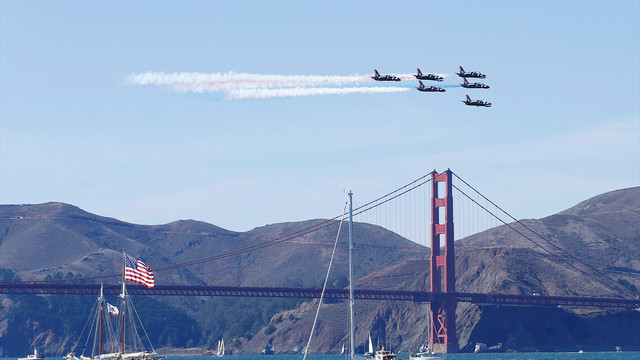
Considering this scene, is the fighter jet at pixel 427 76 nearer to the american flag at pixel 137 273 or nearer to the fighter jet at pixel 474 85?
the fighter jet at pixel 474 85

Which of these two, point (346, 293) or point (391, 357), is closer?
point (391, 357)

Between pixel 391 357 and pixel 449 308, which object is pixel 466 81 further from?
pixel 449 308

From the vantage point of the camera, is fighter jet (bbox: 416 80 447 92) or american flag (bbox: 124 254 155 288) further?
fighter jet (bbox: 416 80 447 92)

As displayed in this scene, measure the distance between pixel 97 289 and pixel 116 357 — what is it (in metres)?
92.6

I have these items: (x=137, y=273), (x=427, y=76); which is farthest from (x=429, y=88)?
(x=137, y=273)

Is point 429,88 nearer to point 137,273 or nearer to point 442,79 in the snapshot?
point 442,79

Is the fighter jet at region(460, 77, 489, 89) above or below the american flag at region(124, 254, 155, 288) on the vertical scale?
above

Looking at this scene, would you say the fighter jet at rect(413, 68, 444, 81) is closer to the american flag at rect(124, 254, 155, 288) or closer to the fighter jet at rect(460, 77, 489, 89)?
the fighter jet at rect(460, 77, 489, 89)

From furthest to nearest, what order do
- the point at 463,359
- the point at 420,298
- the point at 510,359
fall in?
the point at 420,298, the point at 510,359, the point at 463,359

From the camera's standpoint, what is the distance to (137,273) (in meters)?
86.9

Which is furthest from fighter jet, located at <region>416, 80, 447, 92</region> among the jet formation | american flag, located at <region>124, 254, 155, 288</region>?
american flag, located at <region>124, 254, 155, 288</region>

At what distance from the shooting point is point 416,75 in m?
102

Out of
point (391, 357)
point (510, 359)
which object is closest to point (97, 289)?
point (510, 359)

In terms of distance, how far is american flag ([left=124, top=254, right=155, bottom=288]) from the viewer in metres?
86.4
